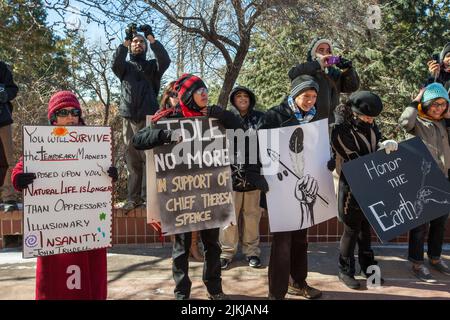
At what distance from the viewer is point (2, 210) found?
5.25 m

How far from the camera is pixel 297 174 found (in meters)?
3.48

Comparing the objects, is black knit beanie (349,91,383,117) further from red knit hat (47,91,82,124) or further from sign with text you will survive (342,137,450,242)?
red knit hat (47,91,82,124)

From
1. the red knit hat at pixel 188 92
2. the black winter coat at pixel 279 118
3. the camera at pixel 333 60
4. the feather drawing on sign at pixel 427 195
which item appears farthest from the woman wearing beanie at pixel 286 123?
the feather drawing on sign at pixel 427 195

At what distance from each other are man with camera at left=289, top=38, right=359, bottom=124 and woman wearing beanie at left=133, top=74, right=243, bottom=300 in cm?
110

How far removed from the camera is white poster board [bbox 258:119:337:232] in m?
3.40

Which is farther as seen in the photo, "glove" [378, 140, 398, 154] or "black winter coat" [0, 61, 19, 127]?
"black winter coat" [0, 61, 19, 127]

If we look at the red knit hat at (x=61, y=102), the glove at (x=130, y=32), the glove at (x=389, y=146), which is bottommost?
the glove at (x=389, y=146)

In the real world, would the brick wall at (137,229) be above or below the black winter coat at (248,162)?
→ below

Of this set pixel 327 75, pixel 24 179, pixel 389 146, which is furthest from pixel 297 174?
pixel 24 179

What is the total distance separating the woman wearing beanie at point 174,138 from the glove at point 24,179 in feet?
2.70

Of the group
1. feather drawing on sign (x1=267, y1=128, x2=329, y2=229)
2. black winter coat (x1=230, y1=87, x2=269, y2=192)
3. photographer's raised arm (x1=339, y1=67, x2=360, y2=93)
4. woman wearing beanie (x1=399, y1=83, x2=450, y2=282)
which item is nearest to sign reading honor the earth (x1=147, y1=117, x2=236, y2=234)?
black winter coat (x1=230, y1=87, x2=269, y2=192)

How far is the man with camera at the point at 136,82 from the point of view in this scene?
5035mm

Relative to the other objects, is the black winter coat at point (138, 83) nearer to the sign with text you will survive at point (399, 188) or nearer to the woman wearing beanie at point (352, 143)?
the woman wearing beanie at point (352, 143)

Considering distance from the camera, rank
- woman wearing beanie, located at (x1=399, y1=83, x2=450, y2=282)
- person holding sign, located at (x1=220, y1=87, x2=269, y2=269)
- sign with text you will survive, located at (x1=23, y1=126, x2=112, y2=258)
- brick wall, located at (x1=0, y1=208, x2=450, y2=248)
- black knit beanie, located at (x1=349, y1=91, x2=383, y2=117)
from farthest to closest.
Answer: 1. brick wall, located at (x1=0, y1=208, x2=450, y2=248)
2. person holding sign, located at (x1=220, y1=87, x2=269, y2=269)
3. woman wearing beanie, located at (x1=399, y1=83, x2=450, y2=282)
4. black knit beanie, located at (x1=349, y1=91, x2=383, y2=117)
5. sign with text you will survive, located at (x1=23, y1=126, x2=112, y2=258)
